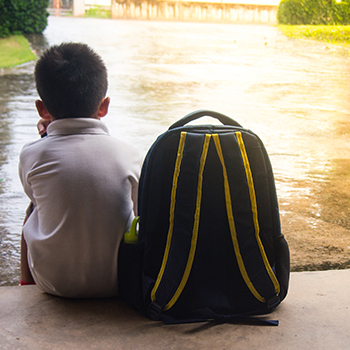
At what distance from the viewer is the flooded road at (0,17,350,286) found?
3529 millimetres

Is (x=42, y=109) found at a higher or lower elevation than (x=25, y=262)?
higher

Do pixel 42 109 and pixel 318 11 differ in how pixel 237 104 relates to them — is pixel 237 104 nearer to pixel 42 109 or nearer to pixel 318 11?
pixel 42 109

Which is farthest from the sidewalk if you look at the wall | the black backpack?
the wall

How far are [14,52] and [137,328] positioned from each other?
10.2m

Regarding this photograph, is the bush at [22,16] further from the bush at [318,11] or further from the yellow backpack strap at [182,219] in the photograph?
the yellow backpack strap at [182,219]

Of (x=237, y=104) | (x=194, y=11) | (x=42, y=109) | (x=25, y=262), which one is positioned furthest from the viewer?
(x=194, y=11)

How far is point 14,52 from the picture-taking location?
10.7m

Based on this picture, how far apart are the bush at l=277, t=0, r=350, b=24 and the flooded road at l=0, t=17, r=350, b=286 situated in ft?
24.4

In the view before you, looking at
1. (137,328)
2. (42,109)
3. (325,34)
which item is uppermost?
(325,34)

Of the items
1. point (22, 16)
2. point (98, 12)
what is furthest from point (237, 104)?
point (98, 12)

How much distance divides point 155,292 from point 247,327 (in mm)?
362

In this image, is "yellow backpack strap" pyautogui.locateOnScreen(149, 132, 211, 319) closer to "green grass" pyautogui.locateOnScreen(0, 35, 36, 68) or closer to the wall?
"green grass" pyautogui.locateOnScreen(0, 35, 36, 68)

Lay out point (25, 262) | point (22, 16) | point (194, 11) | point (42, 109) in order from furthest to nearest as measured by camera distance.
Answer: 1. point (194, 11)
2. point (22, 16)
3. point (25, 262)
4. point (42, 109)

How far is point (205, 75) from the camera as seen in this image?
29.8 ft
